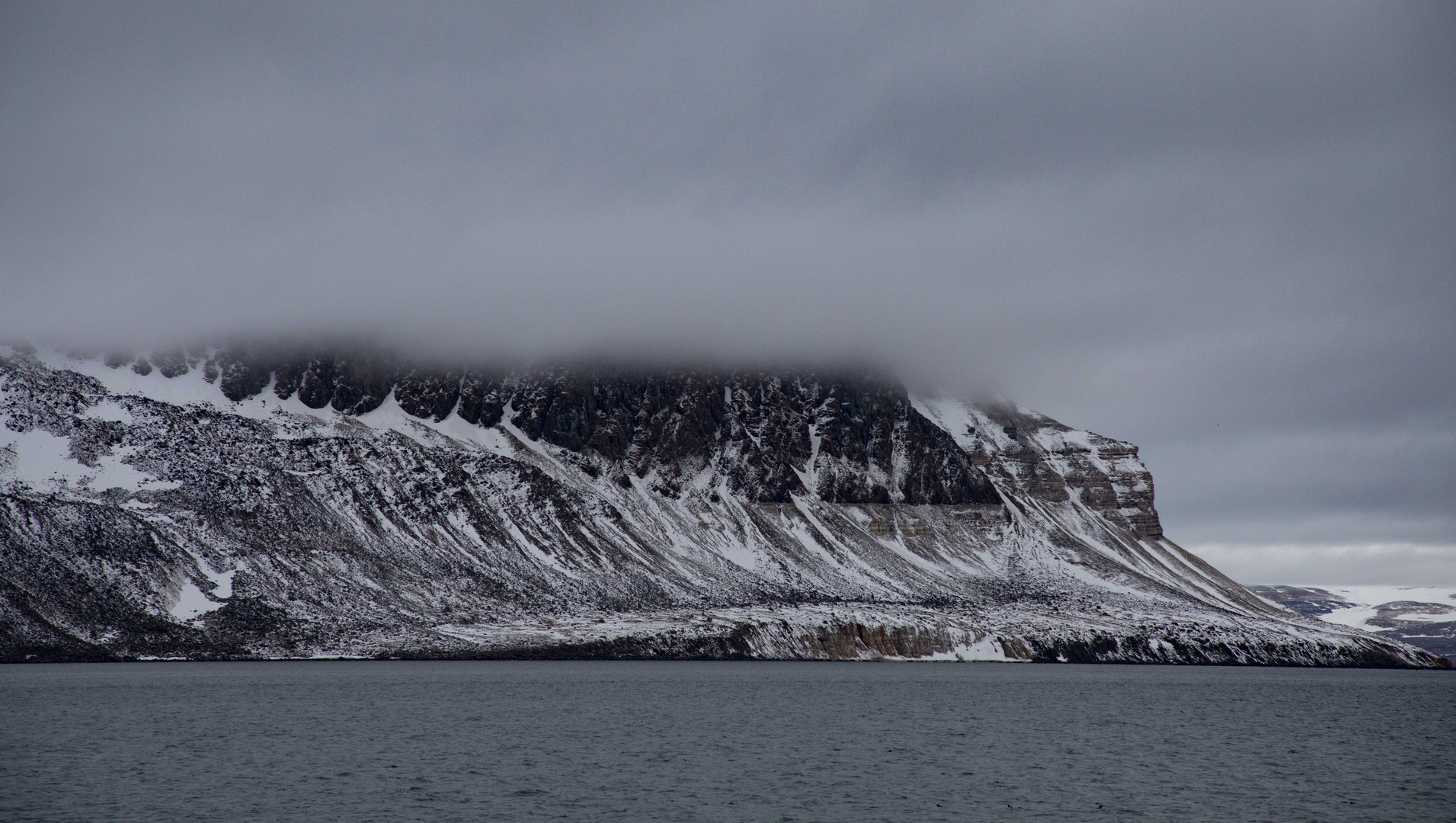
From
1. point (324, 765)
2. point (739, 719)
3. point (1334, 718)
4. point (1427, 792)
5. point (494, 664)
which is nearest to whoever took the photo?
point (1427, 792)

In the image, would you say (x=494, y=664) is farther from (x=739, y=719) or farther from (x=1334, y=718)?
(x=1334, y=718)

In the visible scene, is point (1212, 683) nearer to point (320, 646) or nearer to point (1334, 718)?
point (1334, 718)

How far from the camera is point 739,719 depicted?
10450cm

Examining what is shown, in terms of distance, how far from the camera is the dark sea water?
2320 inches

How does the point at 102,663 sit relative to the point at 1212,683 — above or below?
below

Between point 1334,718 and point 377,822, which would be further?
point 1334,718

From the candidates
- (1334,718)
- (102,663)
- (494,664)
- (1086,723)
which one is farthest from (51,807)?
(494,664)

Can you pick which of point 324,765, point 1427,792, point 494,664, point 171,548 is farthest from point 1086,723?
point 171,548

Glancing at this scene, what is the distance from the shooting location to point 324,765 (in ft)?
232

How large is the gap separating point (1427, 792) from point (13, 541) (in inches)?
7308

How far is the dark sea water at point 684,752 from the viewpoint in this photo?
58.9 meters

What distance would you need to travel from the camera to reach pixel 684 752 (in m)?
80.4

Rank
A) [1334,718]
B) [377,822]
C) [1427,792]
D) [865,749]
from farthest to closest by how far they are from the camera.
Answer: [1334,718]
[865,749]
[1427,792]
[377,822]

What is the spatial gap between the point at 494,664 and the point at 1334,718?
125 metres
